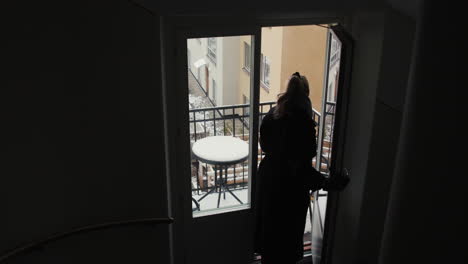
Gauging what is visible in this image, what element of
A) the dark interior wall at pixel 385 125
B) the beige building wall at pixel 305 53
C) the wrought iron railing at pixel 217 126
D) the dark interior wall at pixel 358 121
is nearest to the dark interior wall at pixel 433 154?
the dark interior wall at pixel 385 125

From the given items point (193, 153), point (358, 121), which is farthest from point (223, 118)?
point (358, 121)

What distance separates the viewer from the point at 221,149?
354 centimetres

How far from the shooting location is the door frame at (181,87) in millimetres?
2625

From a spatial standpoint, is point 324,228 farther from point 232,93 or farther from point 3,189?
point 3,189

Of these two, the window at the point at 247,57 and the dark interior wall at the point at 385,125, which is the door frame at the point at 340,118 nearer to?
the dark interior wall at the point at 385,125

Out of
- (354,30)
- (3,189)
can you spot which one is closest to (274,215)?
(354,30)

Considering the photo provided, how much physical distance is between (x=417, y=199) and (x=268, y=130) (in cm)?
218

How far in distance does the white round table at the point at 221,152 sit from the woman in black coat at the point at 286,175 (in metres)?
0.41

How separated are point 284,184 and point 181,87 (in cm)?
89

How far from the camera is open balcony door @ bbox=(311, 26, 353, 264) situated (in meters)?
2.60

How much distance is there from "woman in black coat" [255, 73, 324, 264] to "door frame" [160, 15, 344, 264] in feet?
0.61

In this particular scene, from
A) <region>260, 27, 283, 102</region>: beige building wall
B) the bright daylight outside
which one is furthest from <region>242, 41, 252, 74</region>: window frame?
<region>260, 27, 283, 102</region>: beige building wall

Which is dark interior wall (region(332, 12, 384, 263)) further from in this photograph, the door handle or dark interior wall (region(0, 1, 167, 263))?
dark interior wall (region(0, 1, 167, 263))

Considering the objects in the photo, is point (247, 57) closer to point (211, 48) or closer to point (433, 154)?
point (211, 48)
